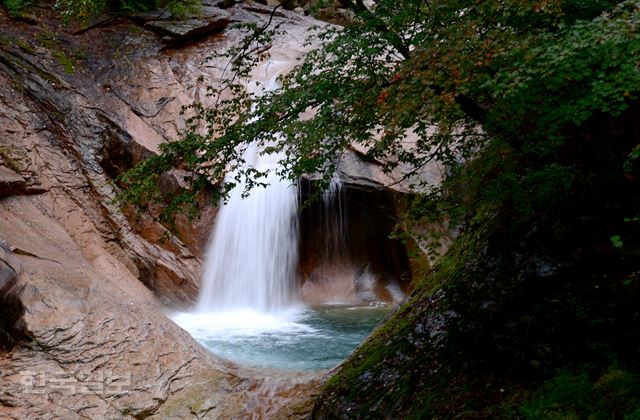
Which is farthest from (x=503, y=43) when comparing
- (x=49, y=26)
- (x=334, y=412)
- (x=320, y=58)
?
(x=49, y=26)

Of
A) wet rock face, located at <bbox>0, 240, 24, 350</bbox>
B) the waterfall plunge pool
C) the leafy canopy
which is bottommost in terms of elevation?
the waterfall plunge pool

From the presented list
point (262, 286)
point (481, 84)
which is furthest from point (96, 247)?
point (481, 84)

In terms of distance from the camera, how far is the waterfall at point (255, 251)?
10.8m

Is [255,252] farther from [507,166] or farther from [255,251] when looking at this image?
[507,166]

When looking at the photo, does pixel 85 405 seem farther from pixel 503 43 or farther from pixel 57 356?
pixel 503 43

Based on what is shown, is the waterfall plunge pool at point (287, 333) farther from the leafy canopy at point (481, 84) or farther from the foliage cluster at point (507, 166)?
the leafy canopy at point (481, 84)

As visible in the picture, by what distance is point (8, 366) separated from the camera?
4.95m

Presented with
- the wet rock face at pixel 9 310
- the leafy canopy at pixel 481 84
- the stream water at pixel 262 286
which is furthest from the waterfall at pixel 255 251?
the leafy canopy at pixel 481 84

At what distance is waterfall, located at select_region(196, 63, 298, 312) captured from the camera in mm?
10750

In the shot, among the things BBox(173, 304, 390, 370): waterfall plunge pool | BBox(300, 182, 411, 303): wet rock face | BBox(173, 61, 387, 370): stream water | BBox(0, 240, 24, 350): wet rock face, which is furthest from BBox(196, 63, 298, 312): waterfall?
BBox(0, 240, 24, 350): wet rock face

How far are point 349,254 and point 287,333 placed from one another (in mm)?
4002

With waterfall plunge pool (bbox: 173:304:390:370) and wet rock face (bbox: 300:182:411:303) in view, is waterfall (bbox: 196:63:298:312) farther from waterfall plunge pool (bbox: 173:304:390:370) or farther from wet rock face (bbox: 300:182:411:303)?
wet rock face (bbox: 300:182:411:303)

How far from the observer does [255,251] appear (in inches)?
445

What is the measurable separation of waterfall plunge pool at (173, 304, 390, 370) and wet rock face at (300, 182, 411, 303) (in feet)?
2.31
